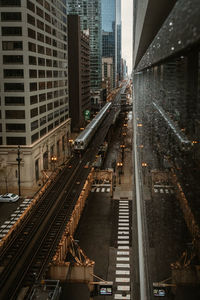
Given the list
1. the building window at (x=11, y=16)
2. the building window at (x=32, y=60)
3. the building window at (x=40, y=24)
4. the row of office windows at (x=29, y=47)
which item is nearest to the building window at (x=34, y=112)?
the building window at (x=32, y=60)

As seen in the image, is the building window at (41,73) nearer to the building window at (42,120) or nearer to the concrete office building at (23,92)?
the concrete office building at (23,92)

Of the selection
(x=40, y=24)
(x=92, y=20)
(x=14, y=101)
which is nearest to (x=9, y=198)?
(x=14, y=101)

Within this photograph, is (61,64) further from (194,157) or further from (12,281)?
(194,157)

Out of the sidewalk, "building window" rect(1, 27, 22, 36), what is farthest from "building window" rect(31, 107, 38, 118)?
the sidewalk

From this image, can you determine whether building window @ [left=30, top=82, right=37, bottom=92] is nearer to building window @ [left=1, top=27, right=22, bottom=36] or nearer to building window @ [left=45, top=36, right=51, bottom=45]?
building window @ [left=1, top=27, right=22, bottom=36]

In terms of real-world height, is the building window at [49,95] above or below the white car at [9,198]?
above

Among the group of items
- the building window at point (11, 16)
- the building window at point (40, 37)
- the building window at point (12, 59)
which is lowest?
the building window at point (12, 59)
